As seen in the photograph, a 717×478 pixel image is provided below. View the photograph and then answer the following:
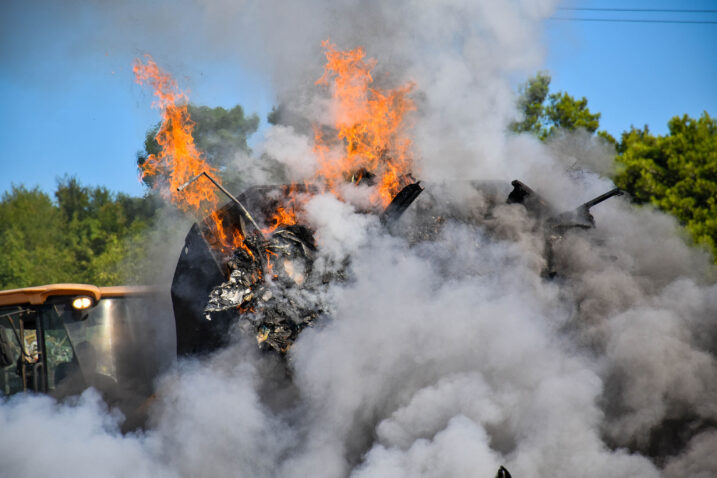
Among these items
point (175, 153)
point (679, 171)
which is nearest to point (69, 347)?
point (175, 153)

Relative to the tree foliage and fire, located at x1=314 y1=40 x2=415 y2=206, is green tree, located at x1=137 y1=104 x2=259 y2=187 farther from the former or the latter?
the tree foliage

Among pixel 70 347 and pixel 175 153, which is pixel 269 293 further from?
pixel 70 347

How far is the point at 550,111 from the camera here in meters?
21.1

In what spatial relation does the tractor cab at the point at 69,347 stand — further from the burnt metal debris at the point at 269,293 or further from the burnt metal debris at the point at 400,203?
the burnt metal debris at the point at 400,203

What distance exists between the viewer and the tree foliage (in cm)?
2305

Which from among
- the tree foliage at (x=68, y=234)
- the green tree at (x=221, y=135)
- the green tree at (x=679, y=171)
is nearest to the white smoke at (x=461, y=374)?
the green tree at (x=221, y=135)

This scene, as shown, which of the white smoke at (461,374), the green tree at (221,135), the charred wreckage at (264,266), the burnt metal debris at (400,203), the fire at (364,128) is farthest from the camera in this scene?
the green tree at (221,135)

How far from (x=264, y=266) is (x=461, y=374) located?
193cm

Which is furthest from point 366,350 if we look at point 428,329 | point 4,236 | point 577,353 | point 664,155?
point 4,236

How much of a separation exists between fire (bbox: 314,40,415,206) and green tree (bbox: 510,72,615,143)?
14008mm

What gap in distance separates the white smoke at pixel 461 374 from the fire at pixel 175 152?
119 cm

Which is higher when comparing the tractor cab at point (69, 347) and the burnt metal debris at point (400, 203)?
the tractor cab at point (69, 347)

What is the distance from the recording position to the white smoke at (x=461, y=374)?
442 cm

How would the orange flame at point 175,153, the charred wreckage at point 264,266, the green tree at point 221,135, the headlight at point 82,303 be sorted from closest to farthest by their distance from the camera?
the charred wreckage at point 264,266 < the orange flame at point 175,153 < the headlight at point 82,303 < the green tree at point 221,135
